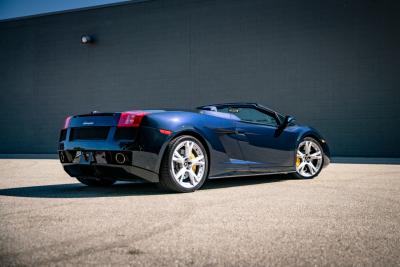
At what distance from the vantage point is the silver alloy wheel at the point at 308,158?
6844mm

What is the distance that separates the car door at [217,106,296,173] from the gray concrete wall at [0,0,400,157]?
27.9 ft

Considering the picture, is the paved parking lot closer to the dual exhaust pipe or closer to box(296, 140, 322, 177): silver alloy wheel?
the dual exhaust pipe

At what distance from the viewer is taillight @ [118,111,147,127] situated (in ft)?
16.0

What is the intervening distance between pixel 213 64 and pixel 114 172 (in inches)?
472

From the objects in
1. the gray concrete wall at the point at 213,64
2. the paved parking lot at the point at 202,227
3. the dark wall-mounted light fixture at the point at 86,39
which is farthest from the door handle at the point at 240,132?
the dark wall-mounted light fixture at the point at 86,39

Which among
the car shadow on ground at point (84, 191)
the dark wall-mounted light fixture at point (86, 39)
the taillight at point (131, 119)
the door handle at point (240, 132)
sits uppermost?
the dark wall-mounted light fixture at point (86, 39)

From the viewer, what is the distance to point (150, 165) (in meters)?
4.79

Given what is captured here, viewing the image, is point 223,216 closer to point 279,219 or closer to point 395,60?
point 279,219

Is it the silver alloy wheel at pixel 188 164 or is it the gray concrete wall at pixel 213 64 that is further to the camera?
the gray concrete wall at pixel 213 64

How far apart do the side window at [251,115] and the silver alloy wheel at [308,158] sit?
0.66m

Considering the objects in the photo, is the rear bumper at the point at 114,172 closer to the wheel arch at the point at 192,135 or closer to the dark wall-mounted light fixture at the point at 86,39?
the wheel arch at the point at 192,135

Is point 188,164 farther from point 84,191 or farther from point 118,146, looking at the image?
point 84,191

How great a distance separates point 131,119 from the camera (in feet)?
16.1

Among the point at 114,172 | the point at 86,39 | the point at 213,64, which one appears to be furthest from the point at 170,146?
the point at 86,39
